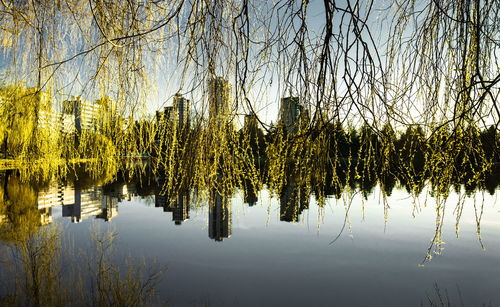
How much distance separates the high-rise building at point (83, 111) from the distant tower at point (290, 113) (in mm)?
736

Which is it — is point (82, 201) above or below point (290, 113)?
below

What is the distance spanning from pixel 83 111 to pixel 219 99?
0.62 m

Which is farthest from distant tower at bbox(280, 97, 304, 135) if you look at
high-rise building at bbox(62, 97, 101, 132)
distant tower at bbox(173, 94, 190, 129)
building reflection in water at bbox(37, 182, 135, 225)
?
building reflection in water at bbox(37, 182, 135, 225)

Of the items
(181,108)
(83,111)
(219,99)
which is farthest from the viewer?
(83,111)

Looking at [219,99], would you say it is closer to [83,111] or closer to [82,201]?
[83,111]

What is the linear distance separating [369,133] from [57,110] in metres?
1.31

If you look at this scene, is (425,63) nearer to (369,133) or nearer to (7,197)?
(369,133)

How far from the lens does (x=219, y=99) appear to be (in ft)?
2.65

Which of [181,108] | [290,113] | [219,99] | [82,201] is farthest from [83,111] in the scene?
[82,201]

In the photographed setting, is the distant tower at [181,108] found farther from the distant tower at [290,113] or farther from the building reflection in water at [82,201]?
the building reflection in water at [82,201]

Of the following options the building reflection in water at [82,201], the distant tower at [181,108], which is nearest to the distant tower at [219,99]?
the distant tower at [181,108]

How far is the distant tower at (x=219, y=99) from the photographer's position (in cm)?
78

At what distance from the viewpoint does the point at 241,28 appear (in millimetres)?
718

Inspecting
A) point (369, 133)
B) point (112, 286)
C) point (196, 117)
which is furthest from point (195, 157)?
point (112, 286)
